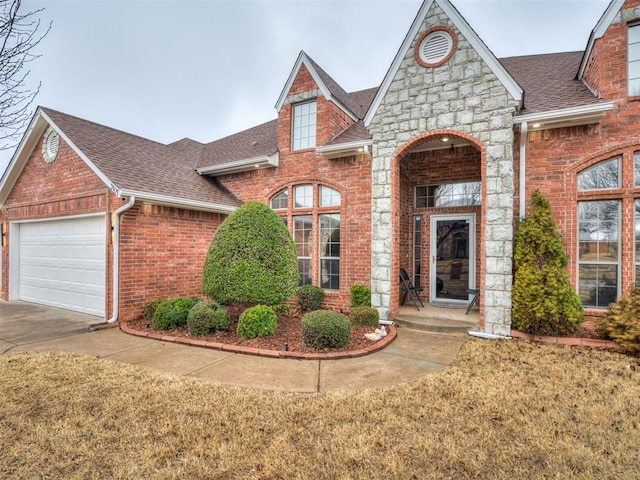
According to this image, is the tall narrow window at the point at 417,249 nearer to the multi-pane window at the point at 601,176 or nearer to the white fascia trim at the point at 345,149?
the white fascia trim at the point at 345,149

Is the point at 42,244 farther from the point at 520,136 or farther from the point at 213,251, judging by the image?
the point at 520,136

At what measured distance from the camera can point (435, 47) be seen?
6719mm

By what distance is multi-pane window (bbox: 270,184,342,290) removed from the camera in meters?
8.53

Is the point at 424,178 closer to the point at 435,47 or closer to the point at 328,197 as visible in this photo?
the point at 328,197

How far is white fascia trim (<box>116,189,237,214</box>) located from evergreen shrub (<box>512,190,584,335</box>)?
23.8ft

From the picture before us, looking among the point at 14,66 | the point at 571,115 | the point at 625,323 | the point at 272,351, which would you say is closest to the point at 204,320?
the point at 272,351

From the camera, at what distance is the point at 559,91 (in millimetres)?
6730

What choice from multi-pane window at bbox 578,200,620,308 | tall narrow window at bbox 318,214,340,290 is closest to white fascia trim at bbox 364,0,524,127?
multi-pane window at bbox 578,200,620,308

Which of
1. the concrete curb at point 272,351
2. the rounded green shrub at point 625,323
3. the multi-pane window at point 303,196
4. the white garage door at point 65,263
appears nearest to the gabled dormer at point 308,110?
the multi-pane window at point 303,196

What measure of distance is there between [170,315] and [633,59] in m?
9.93

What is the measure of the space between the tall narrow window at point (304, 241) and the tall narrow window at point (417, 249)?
2850 mm

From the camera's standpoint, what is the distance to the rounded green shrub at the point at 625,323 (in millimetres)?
4969

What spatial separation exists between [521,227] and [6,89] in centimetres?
780

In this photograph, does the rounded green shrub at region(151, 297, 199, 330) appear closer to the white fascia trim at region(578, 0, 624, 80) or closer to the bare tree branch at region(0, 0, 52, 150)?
the bare tree branch at region(0, 0, 52, 150)
